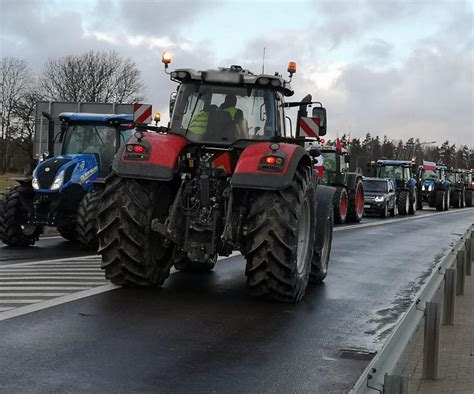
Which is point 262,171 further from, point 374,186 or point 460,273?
point 374,186

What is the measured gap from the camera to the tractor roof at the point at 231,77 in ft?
27.9

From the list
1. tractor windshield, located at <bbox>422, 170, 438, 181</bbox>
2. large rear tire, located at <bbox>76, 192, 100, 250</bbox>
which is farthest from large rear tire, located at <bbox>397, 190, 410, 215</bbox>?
large rear tire, located at <bbox>76, 192, 100, 250</bbox>

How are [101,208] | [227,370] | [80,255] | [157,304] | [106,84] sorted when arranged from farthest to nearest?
[106,84] → [80,255] → [101,208] → [157,304] → [227,370]

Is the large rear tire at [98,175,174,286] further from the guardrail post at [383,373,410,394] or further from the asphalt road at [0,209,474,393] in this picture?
the guardrail post at [383,373,410,394]

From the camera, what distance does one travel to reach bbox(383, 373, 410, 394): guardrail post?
3037mm

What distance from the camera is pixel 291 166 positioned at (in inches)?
296

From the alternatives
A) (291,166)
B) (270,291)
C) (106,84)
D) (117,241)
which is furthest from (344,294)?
(106,84)

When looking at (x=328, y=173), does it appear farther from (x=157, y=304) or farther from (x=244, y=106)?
(x=157, y=304)

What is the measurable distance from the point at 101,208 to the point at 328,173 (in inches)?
704

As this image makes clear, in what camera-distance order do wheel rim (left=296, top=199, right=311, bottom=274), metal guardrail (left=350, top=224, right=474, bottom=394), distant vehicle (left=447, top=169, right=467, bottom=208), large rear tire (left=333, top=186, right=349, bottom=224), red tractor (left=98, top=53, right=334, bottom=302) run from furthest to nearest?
distant vehicle (left=447, top=169, right=467, bottom=208) → large rear tire (left=333, top=186, right=349, bottom=224) → wheel rim (left=296, top=199, right=311, bottom=274) → red tractor (left=98, top=53, right=334, bottom=302) → metal guardrail (left=350, top=224, right=474, bottom=394)

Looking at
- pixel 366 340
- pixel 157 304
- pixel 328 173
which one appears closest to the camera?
pixel 366 340

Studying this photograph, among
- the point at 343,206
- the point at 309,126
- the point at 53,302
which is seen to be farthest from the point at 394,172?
the point at 53,302

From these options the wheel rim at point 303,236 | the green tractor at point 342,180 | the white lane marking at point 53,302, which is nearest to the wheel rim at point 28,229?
the white lane marking at point 53,302

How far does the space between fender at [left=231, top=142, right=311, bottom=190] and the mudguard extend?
5.98 feet
